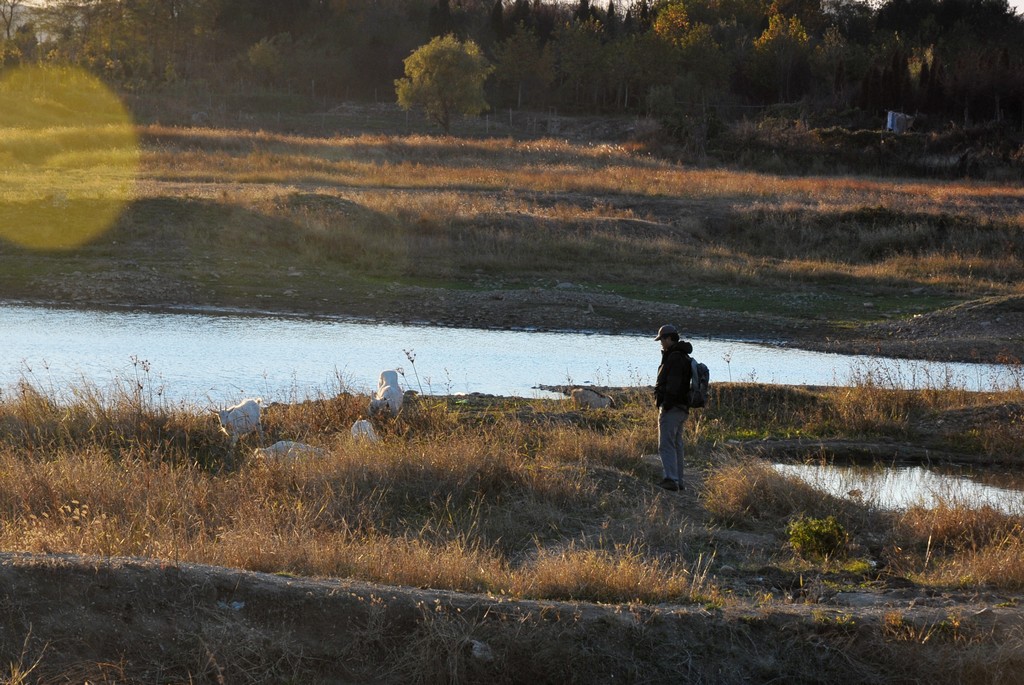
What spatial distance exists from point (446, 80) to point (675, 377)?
67209mm

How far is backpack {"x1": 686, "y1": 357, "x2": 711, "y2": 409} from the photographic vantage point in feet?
37.0

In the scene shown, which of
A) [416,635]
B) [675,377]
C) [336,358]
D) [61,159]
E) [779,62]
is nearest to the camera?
[416,635]

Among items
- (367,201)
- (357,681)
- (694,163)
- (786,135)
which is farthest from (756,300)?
(786,135)

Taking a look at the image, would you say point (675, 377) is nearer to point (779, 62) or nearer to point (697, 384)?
point (697, 384)

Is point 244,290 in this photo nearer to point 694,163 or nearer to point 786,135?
point 694,163

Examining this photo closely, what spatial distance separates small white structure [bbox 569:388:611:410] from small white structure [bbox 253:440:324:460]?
17.9 ft

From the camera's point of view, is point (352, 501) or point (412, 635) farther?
point (352, 501)

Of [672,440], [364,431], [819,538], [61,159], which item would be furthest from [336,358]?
[61,159]

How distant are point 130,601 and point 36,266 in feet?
77.1

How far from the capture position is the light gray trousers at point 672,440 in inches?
458

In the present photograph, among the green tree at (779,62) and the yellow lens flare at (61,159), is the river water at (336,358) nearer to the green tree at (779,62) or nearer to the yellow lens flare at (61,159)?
the yellow lens flare at (61,159)

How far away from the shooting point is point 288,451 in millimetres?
11289

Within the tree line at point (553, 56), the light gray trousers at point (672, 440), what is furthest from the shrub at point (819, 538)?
the tree line at point (553, 56)

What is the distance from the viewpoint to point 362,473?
35.2 ft
